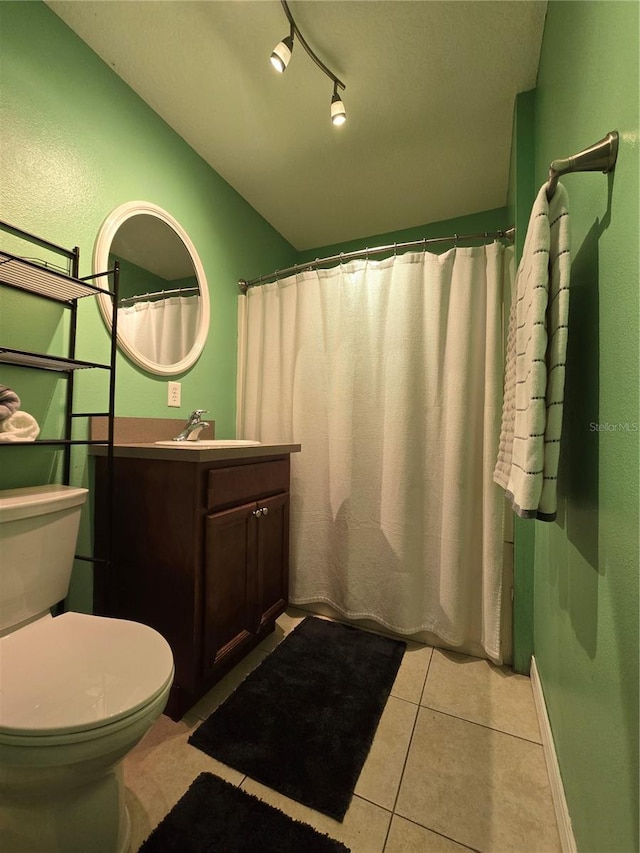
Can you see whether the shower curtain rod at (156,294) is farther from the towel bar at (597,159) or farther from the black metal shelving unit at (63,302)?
the towel bar at (597,159)

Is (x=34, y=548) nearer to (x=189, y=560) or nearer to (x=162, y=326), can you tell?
(x=189, y=560)

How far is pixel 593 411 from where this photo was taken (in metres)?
0.69

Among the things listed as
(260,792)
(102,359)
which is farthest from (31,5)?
(260,792)

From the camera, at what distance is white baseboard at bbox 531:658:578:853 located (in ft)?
2.55

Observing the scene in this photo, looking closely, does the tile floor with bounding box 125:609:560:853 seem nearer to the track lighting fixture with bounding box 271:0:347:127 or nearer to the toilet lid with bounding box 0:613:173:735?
the toilet lid with bounding box 0:613:173:735

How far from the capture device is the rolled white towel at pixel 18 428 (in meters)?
0.93

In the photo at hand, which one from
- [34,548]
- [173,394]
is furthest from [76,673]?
[173,394]

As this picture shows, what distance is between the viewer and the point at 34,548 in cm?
94

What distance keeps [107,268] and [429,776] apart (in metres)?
2.04

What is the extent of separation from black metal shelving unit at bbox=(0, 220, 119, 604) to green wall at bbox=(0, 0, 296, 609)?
4 centimetres

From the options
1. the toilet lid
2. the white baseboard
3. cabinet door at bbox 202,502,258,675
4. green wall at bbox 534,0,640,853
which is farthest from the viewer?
cabinet door at bbox 202,502,258,675

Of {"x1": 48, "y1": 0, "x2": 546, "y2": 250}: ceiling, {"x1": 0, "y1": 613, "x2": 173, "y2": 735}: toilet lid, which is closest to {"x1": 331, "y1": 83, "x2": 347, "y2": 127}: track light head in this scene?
{"x1": 48, "y1": 0, "x2": 546, "y2": 250}: ceiling

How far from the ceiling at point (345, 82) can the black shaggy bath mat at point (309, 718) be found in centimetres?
239

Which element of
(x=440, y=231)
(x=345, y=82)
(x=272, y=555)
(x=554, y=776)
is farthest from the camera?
(x=440, y=231)
